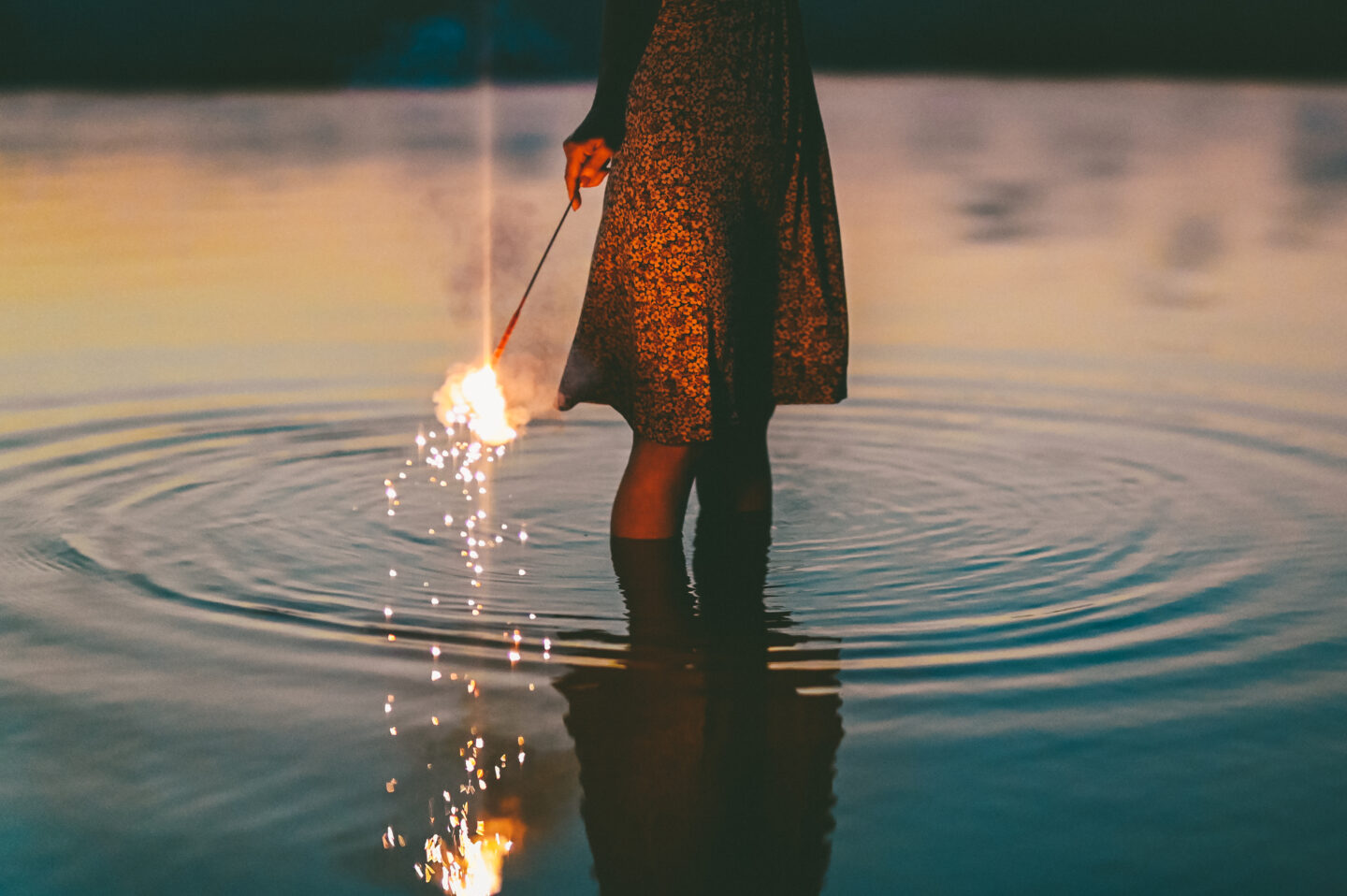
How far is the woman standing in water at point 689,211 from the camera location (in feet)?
10.9

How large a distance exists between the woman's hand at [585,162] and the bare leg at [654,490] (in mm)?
529

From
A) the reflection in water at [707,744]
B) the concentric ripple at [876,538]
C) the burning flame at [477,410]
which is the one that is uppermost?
the burning flame at [477,410]

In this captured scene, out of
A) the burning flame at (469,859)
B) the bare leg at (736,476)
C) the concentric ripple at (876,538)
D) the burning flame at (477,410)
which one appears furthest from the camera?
the burning flame at (477,410)

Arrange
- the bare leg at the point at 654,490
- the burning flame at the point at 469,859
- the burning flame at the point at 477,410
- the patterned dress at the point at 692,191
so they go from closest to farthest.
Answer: the burning flame at the point at 469,859
the patterned dress at the point at 692,191
the bare leg at the point at 654,490
the burning flame at the point at 477,410

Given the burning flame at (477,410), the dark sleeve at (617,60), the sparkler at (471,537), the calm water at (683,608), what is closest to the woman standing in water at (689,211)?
the dark sleeve at (617,60)

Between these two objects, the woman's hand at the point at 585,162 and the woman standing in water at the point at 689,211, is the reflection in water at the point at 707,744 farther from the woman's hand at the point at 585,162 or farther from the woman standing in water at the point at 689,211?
the woman's hand at the point at 585,162

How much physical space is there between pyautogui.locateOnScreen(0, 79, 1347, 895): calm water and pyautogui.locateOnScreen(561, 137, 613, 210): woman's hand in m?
0.78

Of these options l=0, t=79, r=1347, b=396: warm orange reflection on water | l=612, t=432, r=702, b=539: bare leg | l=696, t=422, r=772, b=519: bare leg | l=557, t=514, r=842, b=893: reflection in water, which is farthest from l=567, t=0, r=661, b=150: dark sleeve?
l=0, t=79, r=1347, b=396: warm orange reflection on water

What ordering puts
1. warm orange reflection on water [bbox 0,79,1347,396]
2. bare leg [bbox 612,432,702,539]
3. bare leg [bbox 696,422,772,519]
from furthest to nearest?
warm orange reflection on water [bbox 0,79,1347,396], bare leg [bbox 696,422,772,519], bare leg [bbox 612,432,702,539]

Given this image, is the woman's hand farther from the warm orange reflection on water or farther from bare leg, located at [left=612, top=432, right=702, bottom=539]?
the warm orange reflection on water

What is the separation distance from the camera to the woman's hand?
11.1ft

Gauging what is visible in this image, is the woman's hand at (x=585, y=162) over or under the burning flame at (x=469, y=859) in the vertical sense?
over

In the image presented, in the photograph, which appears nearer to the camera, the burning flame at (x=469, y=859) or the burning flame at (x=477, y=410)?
the burning flame at (x=469, y=859)

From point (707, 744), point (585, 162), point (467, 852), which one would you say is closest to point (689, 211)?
point (585, 162)
